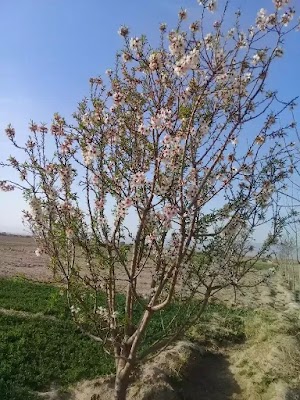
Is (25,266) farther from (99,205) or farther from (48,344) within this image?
(99,205)

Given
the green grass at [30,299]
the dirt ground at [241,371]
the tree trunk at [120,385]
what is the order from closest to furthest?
1. the tree trunk at [120,385]
2. the dirt ground at [241,371]
3. the green grass at [30,299]

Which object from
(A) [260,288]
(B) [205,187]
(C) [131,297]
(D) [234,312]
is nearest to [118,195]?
(B) [205,187]

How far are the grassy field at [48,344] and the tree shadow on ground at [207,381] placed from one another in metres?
1.04

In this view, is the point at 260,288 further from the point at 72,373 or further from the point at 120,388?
the point at 120,388

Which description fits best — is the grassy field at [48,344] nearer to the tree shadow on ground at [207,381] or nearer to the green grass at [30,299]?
the green grass at [30,299]

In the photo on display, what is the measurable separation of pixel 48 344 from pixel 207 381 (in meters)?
3.26

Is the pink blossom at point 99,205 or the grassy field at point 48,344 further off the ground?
the pink blossom at point 99,205

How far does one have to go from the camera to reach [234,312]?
13.7 metres

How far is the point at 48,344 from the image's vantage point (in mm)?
8977

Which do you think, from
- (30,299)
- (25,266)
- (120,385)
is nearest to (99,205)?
(120,385)

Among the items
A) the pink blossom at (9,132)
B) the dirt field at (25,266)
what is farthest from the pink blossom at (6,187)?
the dirt field at (25,266)

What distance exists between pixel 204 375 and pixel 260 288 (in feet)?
46.2

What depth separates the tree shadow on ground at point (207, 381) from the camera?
24.9 ft

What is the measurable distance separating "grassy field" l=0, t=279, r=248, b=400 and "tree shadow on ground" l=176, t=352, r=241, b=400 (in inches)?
41.0
